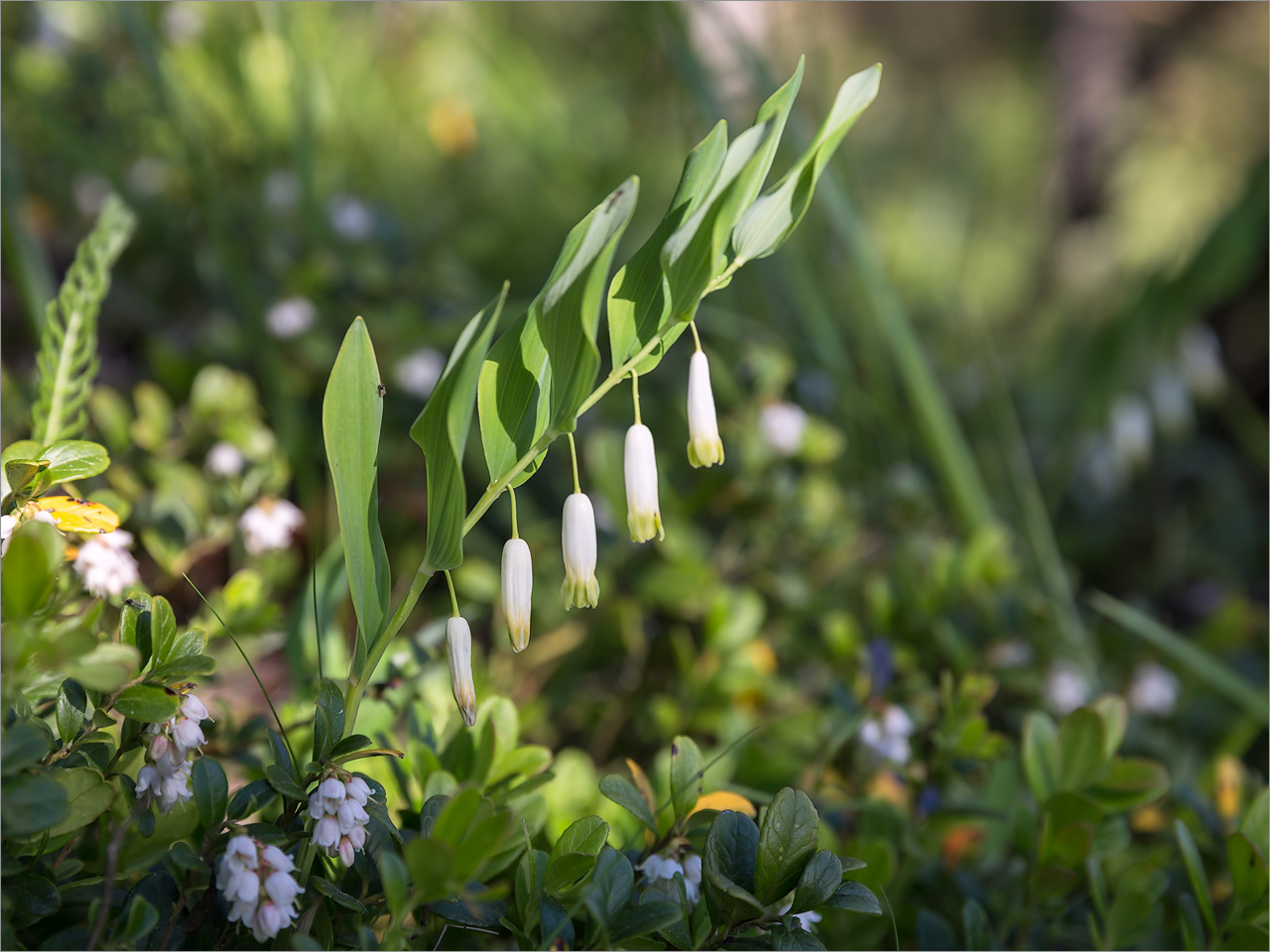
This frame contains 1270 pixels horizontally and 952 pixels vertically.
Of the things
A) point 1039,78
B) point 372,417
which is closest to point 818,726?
point 372,417

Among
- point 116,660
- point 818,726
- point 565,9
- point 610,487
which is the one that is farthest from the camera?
point 565,9

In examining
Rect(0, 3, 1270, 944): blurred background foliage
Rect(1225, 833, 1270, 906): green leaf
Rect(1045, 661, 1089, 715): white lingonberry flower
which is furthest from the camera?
Rect(1045, 661, 1089, 715): white lingonberry flower

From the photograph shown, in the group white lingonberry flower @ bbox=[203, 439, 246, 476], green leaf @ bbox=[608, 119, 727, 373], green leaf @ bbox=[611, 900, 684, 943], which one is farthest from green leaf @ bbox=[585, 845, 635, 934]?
white lingonberry flower @ bbox=[203, 439, 246, 476]

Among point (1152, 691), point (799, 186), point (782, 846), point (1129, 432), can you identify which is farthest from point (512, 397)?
point (1129, 432)

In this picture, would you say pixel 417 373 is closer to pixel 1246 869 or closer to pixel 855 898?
pixel 855 898

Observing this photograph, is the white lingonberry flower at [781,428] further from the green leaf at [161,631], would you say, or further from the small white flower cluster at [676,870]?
the green leaf at [161,631]

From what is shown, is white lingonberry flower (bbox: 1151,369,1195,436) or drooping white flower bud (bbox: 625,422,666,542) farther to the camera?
white lingonberry flower (bbox: 1151,369,1195,436)

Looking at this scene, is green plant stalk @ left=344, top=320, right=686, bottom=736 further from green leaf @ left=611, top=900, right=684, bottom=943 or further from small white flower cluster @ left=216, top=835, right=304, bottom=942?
green leaf @ left=611, top=900, right=684, bottom=943

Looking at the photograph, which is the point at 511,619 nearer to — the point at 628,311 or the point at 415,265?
the point at 628,311
